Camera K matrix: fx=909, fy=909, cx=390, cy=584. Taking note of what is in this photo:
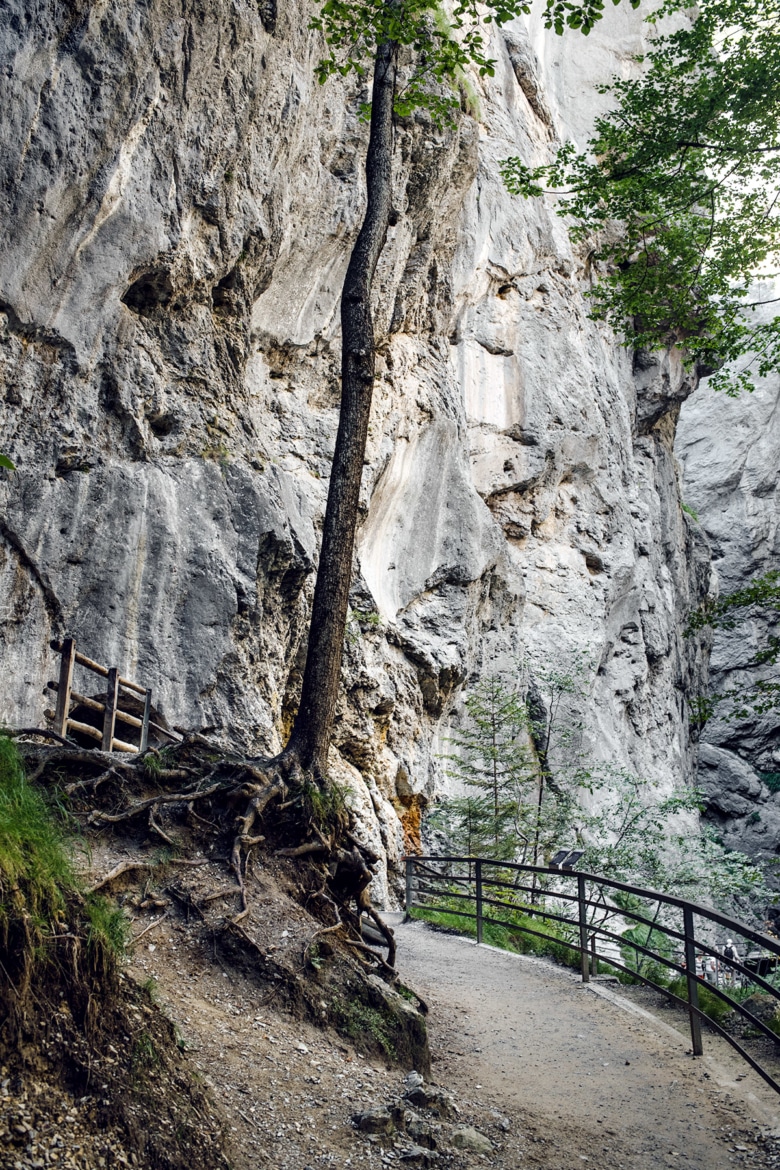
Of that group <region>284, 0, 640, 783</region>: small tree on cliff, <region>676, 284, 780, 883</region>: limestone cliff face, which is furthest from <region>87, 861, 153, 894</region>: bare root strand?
<region>676, 284, 780, 883</region>: limestone cliff face

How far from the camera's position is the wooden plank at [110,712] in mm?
9070

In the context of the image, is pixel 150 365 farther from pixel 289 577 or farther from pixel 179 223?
pixel 289 577

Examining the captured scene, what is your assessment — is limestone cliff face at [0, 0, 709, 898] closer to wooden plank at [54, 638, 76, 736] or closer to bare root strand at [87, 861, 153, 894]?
wooden plank at [54, 638, 76, 736]

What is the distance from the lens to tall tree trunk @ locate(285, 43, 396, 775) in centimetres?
713

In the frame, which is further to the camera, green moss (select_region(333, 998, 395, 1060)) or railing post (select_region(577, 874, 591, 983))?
railing post (select_region(577, 874, 591, 983))

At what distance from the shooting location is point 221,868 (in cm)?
607

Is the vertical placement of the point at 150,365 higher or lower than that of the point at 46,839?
higher

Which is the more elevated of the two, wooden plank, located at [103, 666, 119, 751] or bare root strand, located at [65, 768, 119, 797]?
wooden plank, located at [103, 666, 119, 751]

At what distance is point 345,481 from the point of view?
773 centimetres

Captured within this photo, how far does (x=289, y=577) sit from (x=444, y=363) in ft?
29.4

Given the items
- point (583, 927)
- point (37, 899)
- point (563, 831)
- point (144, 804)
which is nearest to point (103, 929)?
point (37, 899)

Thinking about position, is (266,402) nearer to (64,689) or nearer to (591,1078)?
(64,689)

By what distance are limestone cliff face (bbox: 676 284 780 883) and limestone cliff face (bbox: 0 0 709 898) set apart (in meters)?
10.6

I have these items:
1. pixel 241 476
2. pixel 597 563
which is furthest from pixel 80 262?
pixel 597 563
